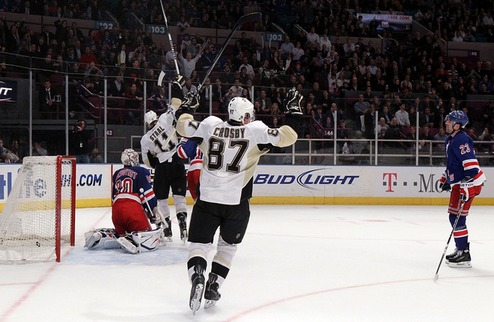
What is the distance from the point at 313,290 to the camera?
4.65m

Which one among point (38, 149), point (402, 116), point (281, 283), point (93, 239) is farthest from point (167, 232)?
point (402, 116)

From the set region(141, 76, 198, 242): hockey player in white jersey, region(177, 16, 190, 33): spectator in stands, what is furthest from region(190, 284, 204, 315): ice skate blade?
region(177, 16, 190, 33): spectator in stands

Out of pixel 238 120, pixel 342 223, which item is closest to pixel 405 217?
pixel 342 223

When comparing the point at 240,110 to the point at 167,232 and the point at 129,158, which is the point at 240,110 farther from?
the point at 167,232

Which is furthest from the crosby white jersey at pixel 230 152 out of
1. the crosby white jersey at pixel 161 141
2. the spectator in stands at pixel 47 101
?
the spectator in stands at pixel 47 101

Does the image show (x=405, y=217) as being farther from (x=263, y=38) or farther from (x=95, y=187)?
(x=263, y=38)

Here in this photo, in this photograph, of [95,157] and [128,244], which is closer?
[128,244]

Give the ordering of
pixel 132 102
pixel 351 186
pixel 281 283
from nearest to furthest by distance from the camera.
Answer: pixel 281 283, pixel 132 102, pixel 351 186

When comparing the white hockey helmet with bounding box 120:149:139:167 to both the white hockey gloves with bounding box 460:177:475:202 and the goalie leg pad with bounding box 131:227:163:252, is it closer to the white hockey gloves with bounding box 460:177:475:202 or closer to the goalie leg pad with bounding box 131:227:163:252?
the goalie leg pad with bounding box 131:227:163:252

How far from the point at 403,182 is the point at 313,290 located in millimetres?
8131

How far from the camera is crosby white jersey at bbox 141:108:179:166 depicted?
21.5 ft

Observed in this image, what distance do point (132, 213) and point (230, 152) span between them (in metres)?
2.47

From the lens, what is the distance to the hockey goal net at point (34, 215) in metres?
5.81

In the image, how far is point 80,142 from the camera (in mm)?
10578
